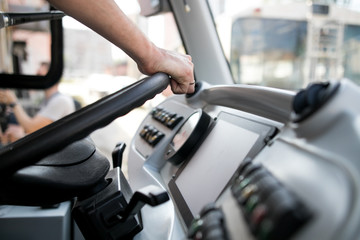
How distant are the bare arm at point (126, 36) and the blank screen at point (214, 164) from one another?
197mm

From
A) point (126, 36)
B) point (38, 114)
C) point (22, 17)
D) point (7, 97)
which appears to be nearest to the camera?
point (126, 36)

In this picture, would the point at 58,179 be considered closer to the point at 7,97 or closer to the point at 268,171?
the point at 268,171

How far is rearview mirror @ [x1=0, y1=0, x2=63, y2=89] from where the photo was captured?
1915mm

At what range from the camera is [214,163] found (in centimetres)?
93

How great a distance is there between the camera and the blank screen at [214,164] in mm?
846

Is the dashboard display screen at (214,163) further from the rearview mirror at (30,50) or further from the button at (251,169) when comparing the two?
the rearview mirror at (30,50)

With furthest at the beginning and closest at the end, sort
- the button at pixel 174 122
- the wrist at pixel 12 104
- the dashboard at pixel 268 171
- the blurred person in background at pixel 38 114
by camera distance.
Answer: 1. the wrist at pixel 12 104
2. the blurred person in background at pixel 38 114
3. the button at pixel 174 122
4. the dashboard at pixel 268 171

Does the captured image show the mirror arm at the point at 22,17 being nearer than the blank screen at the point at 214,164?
No

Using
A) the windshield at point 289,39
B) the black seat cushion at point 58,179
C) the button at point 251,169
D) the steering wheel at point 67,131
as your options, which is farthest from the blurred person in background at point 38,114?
the button at point 251,169

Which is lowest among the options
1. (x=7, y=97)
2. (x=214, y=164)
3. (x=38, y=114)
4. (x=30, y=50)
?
(x=38, y=114)

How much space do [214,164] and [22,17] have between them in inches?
44.7

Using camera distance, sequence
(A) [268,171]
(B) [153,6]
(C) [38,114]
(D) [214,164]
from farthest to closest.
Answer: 1. (C) [38,114]
2. (B) [153,6]
3. (D) [214,164]
4. (A) [268,171]

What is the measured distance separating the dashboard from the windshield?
49 cm

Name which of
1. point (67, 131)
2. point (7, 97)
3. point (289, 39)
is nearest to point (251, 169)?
point (67, 131)
